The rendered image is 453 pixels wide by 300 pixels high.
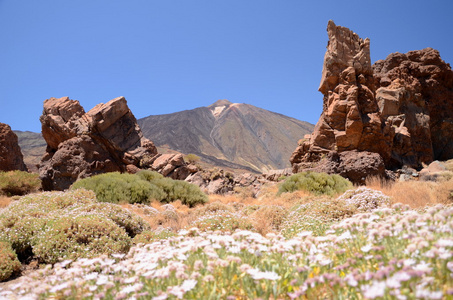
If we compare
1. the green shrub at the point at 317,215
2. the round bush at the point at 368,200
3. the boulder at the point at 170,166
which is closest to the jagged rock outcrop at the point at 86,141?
the boulder at the point at 170,166

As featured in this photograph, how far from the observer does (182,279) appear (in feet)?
6.86

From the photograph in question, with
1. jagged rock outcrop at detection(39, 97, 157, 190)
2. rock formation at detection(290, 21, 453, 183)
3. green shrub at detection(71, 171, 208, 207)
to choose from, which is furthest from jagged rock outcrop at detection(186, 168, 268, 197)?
green shrub at detection(71, 171, 208, 207)

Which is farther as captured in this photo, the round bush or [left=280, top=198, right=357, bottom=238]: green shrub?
the round bush

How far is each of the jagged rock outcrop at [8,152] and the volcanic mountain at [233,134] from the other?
79456mm

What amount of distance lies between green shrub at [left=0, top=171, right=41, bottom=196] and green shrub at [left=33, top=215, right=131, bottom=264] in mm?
13389

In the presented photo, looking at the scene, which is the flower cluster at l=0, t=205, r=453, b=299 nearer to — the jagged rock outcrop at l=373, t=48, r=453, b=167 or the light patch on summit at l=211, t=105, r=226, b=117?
the jagged rock outcrop at l=373, t=48, r=453, b=167

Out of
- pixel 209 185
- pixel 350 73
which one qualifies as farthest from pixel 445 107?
pixel 209 185

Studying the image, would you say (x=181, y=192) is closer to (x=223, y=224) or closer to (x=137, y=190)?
(x=137, y=190)

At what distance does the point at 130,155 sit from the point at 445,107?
25.7m

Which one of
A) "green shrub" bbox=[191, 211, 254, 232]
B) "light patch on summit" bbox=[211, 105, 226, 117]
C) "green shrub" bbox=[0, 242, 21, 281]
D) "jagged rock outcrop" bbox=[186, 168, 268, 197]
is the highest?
"light patch on summit" bbox=[211, 105, 226, 117]

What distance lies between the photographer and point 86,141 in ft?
56.5

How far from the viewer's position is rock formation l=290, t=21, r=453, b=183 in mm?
16453

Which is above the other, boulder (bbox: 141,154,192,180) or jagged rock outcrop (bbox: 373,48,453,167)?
jagged rock outcrop (bbox: 373,48,453,167)

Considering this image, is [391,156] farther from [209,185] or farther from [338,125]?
[209,185]
